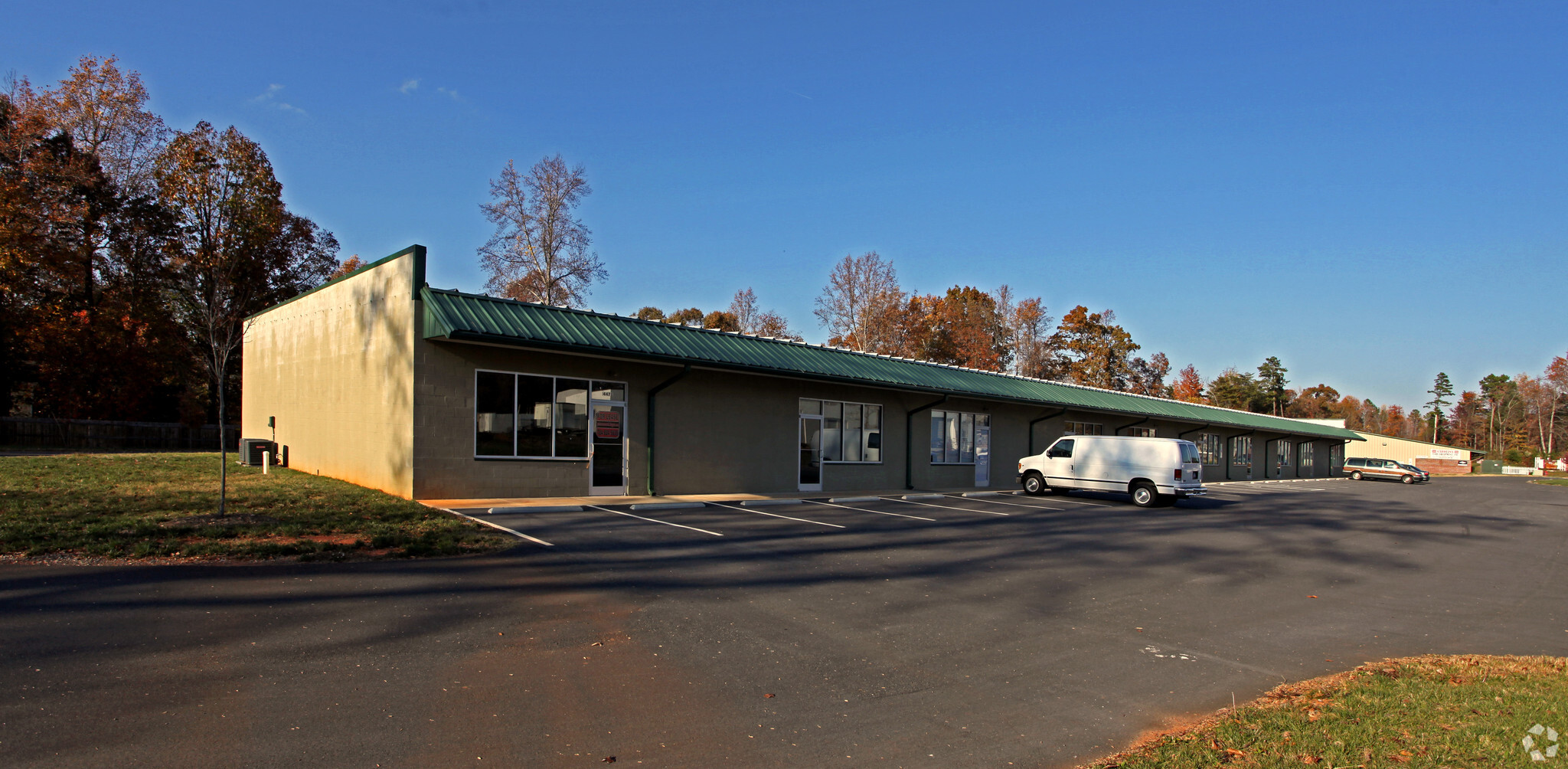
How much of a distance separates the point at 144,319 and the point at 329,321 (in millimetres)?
23291

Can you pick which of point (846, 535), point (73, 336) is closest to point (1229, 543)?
point (846, 535)

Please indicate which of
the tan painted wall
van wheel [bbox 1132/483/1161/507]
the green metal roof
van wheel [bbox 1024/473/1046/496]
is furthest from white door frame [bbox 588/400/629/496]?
the tan painted wall

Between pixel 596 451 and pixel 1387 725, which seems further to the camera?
pixel 596 451

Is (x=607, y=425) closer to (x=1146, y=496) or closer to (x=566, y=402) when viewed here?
(x=566, y=402)

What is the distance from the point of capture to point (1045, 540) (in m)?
14.4

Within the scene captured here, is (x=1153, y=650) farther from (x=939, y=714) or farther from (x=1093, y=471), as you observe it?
Answer: (x=1093, y=471)

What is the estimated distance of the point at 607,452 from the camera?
18438mm

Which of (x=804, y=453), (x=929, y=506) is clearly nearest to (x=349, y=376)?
(x=804, y=453)

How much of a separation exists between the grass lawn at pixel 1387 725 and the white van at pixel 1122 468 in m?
16.8

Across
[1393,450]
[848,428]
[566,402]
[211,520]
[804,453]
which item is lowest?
[1393,450]

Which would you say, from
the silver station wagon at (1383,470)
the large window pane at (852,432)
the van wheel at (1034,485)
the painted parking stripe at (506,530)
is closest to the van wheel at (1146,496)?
the van wheel at (1034,485)

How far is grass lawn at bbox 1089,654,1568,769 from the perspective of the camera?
4.79 meters

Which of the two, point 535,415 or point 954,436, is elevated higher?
point 535,415

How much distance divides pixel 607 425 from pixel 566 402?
45.0 inches
